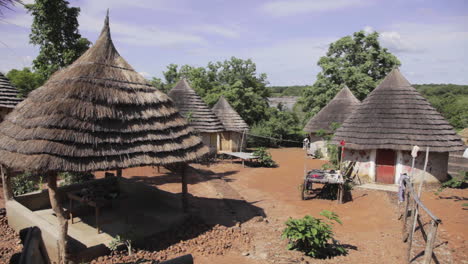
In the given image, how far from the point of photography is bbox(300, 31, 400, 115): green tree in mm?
29372

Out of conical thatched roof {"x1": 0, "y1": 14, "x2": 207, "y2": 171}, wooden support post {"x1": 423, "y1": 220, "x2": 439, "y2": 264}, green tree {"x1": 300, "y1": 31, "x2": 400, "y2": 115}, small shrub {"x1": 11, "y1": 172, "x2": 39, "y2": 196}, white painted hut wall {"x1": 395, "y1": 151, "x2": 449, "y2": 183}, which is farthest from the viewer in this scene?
green tree {"x1": 300, "y1": 31, "x2": 400, "y2": 115}

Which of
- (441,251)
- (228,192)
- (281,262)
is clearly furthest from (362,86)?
(281,262)

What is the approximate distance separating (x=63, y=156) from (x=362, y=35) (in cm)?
3240

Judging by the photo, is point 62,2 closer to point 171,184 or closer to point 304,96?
point 171,184

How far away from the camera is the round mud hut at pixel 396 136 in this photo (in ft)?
45.6

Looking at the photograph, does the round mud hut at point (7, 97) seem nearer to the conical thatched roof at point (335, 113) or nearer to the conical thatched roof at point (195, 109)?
the conical thatched roof at point (195, 109)

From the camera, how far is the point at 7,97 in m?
14.2

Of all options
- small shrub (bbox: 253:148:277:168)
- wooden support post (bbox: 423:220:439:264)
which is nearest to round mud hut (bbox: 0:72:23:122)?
small shrub (bbox: 253:148:277:168)

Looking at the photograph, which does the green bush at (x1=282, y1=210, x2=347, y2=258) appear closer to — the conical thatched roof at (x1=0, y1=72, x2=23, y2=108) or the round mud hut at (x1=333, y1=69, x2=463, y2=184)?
the round mud hut at (x1=333, y1=69, x2=463, y2=184)

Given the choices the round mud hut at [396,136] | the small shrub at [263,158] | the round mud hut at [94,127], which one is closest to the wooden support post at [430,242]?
the round mud hut at [94,127]

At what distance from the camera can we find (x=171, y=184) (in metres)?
13.6

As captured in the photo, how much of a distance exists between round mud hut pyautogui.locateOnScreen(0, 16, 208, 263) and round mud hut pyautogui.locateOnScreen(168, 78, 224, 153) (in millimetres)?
12112

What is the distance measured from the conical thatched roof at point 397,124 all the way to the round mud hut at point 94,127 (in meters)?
9.51

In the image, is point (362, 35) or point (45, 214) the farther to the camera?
point (362, 35)
